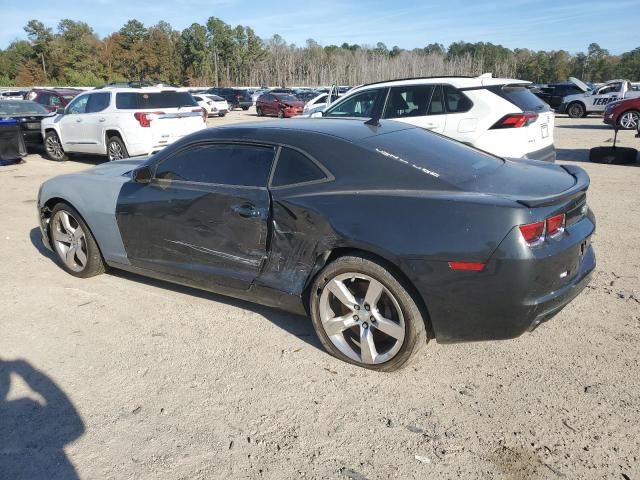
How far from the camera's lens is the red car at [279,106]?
95.0 ft

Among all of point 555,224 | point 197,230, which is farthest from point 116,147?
point 555,224

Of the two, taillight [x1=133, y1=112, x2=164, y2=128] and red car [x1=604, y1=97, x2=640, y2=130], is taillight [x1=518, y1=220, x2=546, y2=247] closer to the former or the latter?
taillight [x1=133, y1=112, x2=164, y2=128]

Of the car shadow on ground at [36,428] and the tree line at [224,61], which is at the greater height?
the tree line at [224,61]

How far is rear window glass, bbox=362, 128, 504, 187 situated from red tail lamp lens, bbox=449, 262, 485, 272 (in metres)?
0.55

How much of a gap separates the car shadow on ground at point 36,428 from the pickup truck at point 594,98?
83.4 ft

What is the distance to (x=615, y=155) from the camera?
10.8 metres

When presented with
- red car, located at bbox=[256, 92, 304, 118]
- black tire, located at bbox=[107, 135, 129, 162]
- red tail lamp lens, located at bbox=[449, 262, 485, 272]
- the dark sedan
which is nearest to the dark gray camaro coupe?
red tail lamp lens, located at bbox=[449, 262, 485, 272]

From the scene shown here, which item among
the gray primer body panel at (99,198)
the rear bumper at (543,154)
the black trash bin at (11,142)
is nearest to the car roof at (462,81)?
the rear bumper at (543,154)

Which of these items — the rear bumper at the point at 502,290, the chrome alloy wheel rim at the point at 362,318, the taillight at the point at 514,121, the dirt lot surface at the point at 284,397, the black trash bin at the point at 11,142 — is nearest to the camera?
the dirt lot surface at the point at 284,397

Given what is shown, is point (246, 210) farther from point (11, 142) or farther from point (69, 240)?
point (11, 142)

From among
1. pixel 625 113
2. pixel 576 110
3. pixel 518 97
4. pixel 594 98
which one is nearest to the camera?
pixel 518 97

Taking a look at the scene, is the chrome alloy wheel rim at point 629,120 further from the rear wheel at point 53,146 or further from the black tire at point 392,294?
the rear wheel at point 53,146

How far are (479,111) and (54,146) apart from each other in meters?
10.6

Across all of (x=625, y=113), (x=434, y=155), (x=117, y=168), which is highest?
(x=434, y=155)
